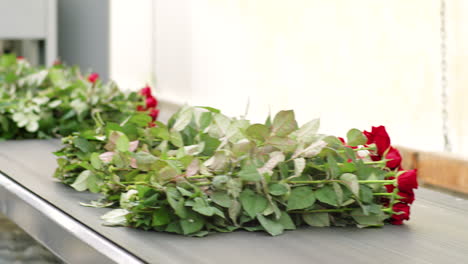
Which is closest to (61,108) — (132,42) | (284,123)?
(284,123)

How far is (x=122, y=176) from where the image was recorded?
1.02 m

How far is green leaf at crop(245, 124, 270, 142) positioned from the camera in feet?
3.14

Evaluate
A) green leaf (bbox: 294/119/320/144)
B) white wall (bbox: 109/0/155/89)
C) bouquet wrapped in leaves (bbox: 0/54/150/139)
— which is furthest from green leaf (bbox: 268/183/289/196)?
white wall (bbox: 109/0/155/89)

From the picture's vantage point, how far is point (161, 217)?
88cm

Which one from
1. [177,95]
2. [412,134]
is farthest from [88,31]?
[412,134]

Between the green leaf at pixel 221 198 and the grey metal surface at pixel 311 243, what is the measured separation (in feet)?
0.13

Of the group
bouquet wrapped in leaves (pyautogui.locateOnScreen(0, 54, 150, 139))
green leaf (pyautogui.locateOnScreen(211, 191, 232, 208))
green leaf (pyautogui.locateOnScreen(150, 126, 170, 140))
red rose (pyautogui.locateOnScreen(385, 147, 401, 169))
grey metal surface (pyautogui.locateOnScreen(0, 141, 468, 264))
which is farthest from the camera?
bouquet wrapped in leaves (pyautogui.locateOnScreen(0, 54, 150, 139))

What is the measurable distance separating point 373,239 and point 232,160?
0.21m

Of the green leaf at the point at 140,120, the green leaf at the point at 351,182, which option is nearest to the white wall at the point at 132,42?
the green leaf at the point at 140,120

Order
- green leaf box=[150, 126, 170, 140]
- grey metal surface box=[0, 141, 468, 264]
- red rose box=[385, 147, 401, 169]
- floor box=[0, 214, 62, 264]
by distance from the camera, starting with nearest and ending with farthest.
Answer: grey metal surface box=[0, 141, 468, 264], red rose box=[385, 147, 401, 169], green leaf box=[150, 126, 170, 140], floor box=[0, 214, 62, 264]

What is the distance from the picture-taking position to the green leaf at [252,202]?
0.90 meters

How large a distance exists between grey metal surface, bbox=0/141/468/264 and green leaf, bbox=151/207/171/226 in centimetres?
2

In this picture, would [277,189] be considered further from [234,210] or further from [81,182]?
[81,182]

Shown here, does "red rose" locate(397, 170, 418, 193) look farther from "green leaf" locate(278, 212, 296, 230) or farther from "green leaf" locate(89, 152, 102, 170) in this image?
"green leaf" locate(89, 152, 102, 170)
